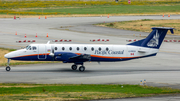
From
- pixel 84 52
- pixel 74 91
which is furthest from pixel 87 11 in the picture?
pixel 74 91

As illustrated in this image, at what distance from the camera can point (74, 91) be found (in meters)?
23.0

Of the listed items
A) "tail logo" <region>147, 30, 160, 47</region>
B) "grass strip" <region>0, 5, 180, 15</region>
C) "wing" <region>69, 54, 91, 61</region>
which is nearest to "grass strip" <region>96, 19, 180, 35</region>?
Result: "grass strip" <region>0, 5, 180, 15</region>

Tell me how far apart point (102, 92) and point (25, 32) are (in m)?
43.4

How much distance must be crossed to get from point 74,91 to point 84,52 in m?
10.4

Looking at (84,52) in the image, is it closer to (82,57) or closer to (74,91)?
(82,57)

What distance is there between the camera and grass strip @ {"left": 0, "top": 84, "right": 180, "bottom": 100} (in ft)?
68.8

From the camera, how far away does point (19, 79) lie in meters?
28.0

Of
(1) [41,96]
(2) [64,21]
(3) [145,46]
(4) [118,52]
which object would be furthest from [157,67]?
(2) [64,21]

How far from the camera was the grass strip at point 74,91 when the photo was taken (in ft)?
68.8

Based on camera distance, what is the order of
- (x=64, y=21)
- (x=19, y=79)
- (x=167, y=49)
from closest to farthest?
(x=19, y=79)
(x=167, y=49)
(x=64, y=21)

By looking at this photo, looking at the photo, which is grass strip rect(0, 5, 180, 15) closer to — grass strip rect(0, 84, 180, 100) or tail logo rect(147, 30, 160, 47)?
tail logo rect(147, 30, 160, 47)

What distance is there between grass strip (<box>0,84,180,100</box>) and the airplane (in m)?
6.95

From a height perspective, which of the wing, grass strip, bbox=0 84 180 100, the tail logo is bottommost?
grass strip, bbox=0 84 180 100

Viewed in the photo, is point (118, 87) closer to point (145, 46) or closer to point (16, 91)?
point (16, 91)
